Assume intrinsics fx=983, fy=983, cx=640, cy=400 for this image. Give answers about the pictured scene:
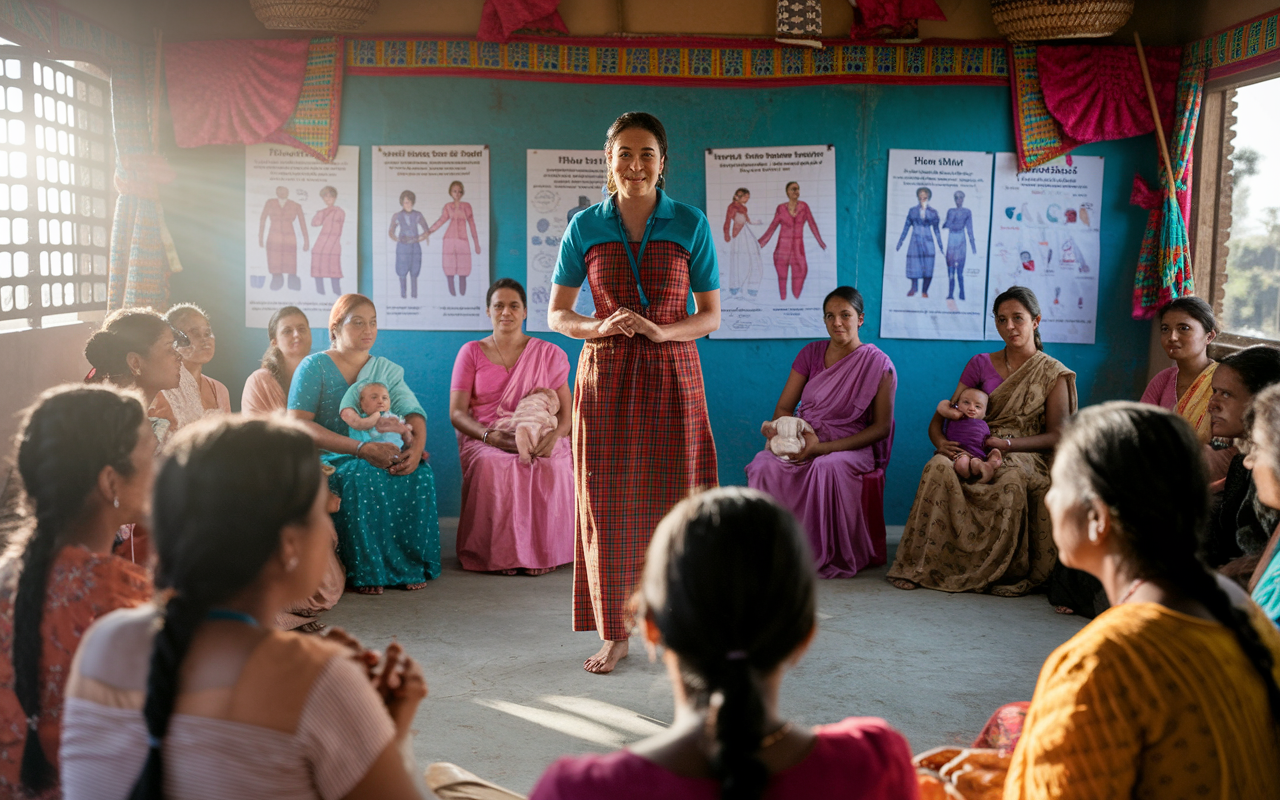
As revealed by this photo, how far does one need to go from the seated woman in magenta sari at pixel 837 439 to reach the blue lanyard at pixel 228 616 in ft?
13.1

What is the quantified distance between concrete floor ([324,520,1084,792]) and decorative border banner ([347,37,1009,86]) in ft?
9.92

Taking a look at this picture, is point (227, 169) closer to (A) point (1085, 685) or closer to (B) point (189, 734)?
(B) point (189, 734)

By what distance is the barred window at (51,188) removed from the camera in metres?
4.73

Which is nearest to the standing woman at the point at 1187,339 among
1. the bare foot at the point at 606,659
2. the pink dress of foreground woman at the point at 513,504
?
the bare foot at the point at 606,659

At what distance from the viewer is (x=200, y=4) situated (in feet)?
19.2

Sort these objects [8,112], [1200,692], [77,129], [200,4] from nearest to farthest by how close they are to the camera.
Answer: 1. [1200,692]
2. [8,112]
3. [77,129]
4. [200,4]

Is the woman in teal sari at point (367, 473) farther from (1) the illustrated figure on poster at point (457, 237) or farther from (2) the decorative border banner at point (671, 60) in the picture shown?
(2) the decorative border banner at point (671, 60)

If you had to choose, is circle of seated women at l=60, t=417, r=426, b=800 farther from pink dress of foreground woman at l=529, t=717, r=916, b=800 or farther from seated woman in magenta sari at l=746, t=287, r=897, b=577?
seated woman in magenta sari at l=746, t=287, r=897, b=577

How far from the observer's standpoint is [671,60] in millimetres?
5895

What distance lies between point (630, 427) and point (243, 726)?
2.43m

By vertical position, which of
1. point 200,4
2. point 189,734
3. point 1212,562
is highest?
point 200,4

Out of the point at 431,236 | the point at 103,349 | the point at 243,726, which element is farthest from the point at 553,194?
the point at 243,726

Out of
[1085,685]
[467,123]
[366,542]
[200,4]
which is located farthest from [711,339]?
[1085,685]

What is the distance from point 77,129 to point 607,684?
436 centimetres
